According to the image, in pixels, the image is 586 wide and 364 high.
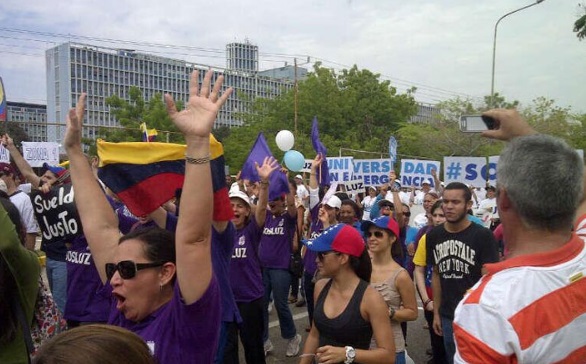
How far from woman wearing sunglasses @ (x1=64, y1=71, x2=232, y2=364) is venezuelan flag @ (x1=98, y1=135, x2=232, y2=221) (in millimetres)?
1014

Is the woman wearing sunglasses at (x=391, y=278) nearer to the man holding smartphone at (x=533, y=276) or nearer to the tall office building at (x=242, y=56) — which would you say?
the man holding smartphone at (x=533, y=276)

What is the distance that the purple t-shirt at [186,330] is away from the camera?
6.63ft

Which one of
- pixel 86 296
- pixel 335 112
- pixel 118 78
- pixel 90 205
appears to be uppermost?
pixel 118 78

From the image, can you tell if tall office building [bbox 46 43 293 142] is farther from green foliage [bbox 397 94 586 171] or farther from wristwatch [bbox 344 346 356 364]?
wristwatch [bbox 344 346 356 364]

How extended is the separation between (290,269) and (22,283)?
4830 mm

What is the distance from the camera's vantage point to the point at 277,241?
6.92 metres

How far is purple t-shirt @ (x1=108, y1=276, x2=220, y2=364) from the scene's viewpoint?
202cm

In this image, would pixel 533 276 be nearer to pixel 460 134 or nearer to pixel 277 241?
pixel 277 241

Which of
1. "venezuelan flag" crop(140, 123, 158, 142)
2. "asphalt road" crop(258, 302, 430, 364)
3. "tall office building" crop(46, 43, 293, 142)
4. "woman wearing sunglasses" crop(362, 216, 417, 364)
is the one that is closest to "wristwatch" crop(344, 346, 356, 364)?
"woman wearing sunglasses" crop(362, 216, 417, 364)

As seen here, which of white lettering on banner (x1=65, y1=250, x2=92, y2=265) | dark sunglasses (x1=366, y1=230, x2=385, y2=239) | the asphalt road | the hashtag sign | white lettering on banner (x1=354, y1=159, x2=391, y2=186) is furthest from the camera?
white lettering on banner (x1=354, y1=159, x2=391, y2=186)

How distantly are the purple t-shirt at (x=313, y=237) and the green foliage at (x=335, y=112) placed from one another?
1137 inches

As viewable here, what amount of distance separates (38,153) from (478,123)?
12.7m

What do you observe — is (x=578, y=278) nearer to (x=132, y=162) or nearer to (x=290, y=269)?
(x=132, y=162)

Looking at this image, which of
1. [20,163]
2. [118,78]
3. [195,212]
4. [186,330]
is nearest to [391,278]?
[186,330]
